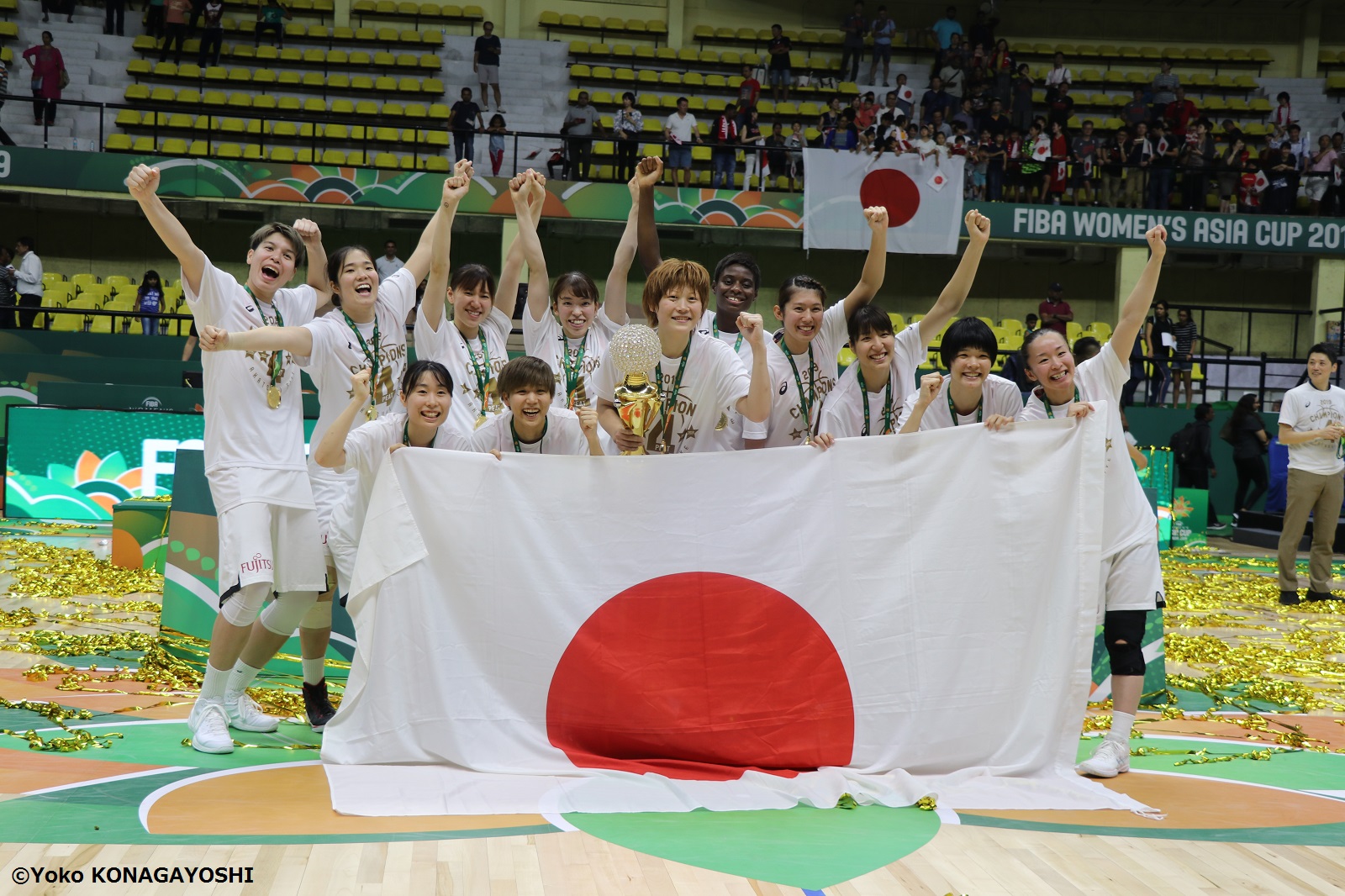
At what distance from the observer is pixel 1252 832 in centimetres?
335

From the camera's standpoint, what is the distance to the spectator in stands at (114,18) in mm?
19609

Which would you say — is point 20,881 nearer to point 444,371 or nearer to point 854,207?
point 444,371

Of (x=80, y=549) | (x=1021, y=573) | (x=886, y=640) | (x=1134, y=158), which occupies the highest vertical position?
(x=1134, y=158)

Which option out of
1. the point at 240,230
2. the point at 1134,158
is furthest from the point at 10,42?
the point at 1134,158

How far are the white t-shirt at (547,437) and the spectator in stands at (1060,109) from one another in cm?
1687

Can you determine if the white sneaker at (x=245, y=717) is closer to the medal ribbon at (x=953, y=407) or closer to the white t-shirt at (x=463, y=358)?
the white t-shirt at (x=463, y=358)

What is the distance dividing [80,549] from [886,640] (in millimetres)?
7494

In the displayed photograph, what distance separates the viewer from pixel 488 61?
19.2 meters

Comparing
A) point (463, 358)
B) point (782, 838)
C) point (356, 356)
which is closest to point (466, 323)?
point (463, 358)

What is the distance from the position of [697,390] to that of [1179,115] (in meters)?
18.6

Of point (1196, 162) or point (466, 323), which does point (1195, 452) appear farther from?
point (466, 323)

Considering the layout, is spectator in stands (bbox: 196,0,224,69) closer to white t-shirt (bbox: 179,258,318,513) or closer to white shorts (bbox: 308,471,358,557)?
white t-shirt (bbox: 179,258,318,513)

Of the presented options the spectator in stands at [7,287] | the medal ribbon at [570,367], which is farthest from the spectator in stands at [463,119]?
the medal ribbon at [570,367]

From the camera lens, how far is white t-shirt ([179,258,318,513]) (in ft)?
13.4
